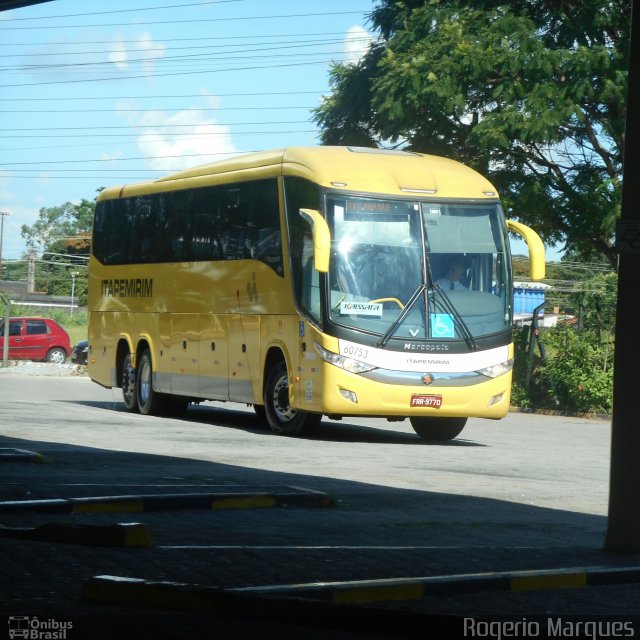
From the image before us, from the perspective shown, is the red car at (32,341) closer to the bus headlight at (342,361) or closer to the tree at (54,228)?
the bus headlight at (342,361)

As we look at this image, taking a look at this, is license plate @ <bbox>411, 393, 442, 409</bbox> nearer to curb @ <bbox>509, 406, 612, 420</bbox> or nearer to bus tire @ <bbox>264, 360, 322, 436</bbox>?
bus tire @ <bbox>264, 360, 322, 436</bbox>

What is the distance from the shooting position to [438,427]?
68.6 ft

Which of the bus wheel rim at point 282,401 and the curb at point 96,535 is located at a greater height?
the curb at point 96,535

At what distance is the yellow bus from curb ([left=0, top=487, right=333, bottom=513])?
25.1ft

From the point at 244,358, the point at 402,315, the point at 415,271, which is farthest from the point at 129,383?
the point at 415,271

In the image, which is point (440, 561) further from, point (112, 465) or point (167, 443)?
point (167, 443)

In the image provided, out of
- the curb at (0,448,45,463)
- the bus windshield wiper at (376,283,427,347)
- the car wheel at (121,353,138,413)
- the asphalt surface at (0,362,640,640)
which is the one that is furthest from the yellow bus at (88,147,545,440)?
the asphalt surface at (0,362,640,640)

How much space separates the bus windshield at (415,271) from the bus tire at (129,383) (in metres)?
7.73

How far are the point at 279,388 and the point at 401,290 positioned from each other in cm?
261

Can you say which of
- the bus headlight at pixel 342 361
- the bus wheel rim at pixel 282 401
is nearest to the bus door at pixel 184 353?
the bus wheel rim at pixel 282 401

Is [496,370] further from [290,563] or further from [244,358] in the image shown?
[290,563]

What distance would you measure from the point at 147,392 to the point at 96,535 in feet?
56.0

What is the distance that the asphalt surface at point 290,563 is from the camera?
6031 millimetres

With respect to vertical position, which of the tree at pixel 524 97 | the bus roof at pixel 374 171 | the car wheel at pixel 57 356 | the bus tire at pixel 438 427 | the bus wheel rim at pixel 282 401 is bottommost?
the car wheel at pixel 57 356
